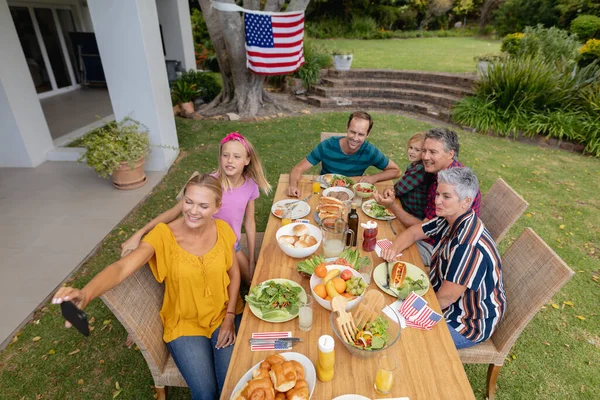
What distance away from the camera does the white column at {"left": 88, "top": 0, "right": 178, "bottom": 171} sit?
5.00 meters

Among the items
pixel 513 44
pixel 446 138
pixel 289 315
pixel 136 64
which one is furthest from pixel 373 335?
pixel 513 44

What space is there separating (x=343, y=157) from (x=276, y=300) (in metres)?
2.26

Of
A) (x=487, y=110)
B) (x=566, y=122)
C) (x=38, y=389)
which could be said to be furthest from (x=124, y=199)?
(x=566, y=122)

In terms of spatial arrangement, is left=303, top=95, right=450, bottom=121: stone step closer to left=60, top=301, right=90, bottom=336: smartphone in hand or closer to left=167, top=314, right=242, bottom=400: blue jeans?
left=167, top=314, right=242, bottom=400: blue jeans

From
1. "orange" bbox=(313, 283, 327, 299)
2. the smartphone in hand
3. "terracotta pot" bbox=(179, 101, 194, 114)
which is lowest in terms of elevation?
"terracotta pot" bbox=(179, 101, 194, 114)

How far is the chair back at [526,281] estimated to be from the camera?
2.05m

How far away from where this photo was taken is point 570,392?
2.72 metres

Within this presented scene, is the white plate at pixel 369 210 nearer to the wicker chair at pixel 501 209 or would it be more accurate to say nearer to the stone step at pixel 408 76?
the wicker chair at pixel 501 209

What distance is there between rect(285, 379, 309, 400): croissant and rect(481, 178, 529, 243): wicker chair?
2.35 meters

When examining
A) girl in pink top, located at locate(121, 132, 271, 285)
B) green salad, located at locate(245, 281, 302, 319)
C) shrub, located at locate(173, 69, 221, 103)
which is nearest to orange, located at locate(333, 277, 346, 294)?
green salad, located at locate(245, 281, 302, 319)

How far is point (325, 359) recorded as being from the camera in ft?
4.93

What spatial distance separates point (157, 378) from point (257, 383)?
1082 millimetres

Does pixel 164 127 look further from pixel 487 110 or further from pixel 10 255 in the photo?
pixel 487 110

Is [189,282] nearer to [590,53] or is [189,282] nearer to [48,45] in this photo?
[590,53]
